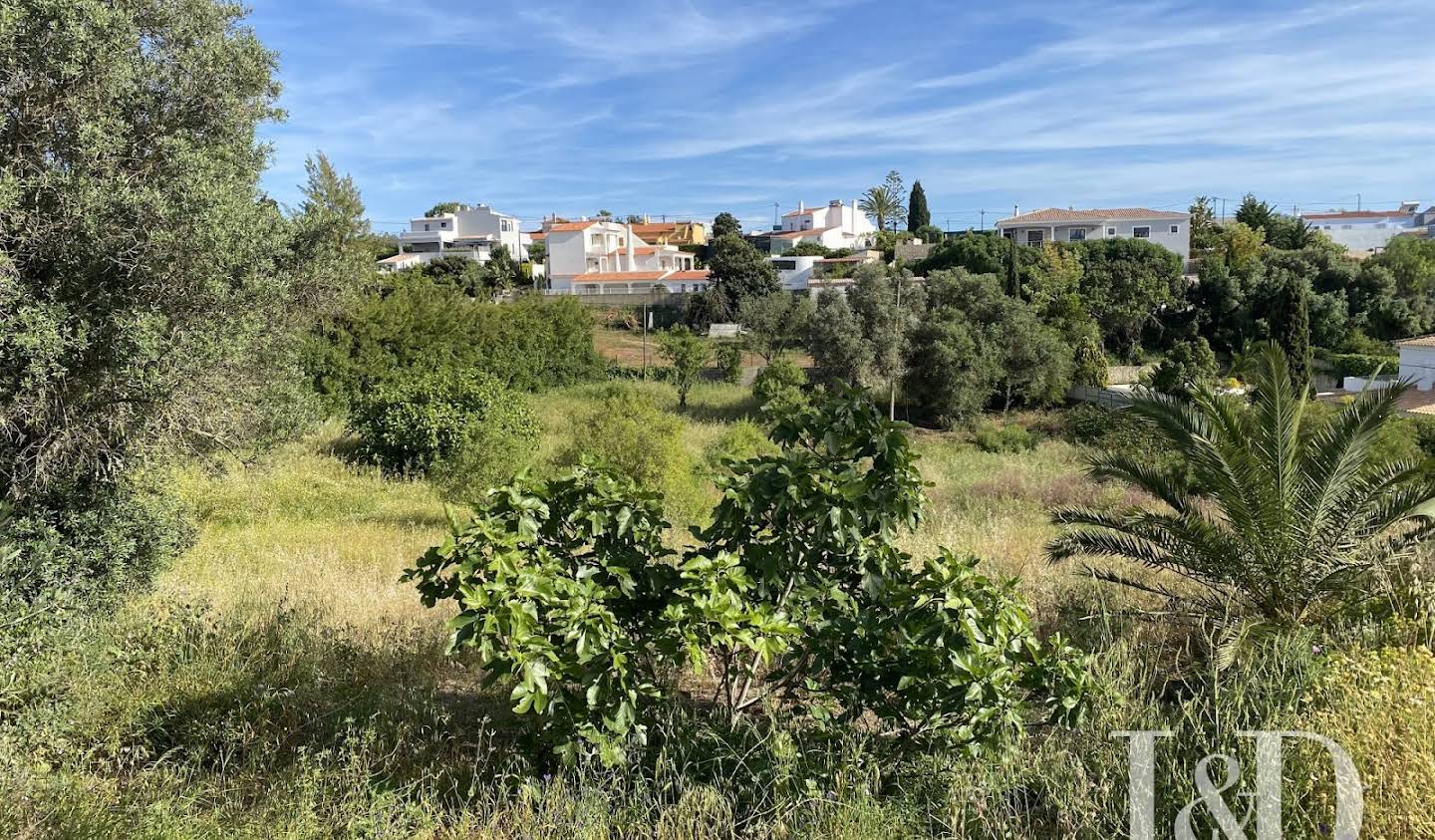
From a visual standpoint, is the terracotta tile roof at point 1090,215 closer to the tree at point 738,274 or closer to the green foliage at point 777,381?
the tree at point 738,274

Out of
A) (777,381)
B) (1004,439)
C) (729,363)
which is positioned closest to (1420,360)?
(1004,439)

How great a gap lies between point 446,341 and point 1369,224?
302ft

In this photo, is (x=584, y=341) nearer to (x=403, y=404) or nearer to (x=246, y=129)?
(x=403, y=404)

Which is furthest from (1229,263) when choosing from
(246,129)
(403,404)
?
(246,129)

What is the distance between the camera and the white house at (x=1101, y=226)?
57.3 m

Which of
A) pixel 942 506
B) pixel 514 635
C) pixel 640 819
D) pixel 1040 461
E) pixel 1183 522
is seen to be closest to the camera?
pixel 514 635

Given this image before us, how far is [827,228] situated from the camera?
263ft

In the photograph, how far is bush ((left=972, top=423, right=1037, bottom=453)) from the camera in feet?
82.2

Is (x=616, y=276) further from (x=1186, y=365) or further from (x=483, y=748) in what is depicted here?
(x=483, y=748)

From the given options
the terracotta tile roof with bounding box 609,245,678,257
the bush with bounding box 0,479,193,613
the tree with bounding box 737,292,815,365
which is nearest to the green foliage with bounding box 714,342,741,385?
the tree with bounding box 737,292,815,365

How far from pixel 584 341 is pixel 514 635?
101ft

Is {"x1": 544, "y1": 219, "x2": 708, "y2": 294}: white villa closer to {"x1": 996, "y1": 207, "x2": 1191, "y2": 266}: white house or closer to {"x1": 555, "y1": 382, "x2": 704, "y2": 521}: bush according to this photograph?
{"x1": 996, "y1": 207, "x2": 1191, "y2": 266}: white house

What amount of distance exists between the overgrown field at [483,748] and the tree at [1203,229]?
58.1 m

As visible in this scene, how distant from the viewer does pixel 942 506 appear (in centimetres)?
1384
